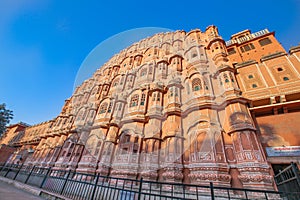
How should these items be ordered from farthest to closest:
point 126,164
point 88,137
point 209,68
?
1. point 88,137
2. point 209,68
3. point 126,164

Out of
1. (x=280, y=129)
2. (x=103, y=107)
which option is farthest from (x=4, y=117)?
(x=280, y=129)

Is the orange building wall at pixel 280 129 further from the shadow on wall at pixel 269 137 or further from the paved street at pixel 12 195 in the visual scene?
the paved street at pixel 12 195

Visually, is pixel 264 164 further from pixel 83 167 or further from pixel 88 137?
pixel 88 137

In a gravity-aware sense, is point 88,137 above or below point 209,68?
below

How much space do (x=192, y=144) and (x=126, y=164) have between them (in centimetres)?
586

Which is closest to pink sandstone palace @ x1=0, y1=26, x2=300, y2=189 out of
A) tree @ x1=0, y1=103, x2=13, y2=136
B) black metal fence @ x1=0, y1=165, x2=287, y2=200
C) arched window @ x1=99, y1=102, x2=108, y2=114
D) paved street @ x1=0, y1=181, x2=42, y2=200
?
arched window @ x1=99, y1=102, x2=108, y2=114

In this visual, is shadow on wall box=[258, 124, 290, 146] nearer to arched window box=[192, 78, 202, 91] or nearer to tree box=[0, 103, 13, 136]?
arched window box=[192, 78, 202, 91]

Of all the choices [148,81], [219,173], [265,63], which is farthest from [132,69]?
[219,173]

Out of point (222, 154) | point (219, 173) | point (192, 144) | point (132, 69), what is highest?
point (132, 69)

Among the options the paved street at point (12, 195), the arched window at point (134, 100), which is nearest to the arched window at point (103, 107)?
the arched window at point (134, 100)

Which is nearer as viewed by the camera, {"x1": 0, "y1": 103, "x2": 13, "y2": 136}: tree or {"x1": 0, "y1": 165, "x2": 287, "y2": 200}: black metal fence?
{"x1": 0, "y1": 165, "x2": 287, "y2": 200}: black metal fence

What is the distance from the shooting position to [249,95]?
37.7 ft

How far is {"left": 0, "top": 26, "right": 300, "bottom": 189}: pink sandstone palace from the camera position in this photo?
8.80m

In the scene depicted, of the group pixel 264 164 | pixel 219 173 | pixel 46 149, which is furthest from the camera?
pixel 46 149
